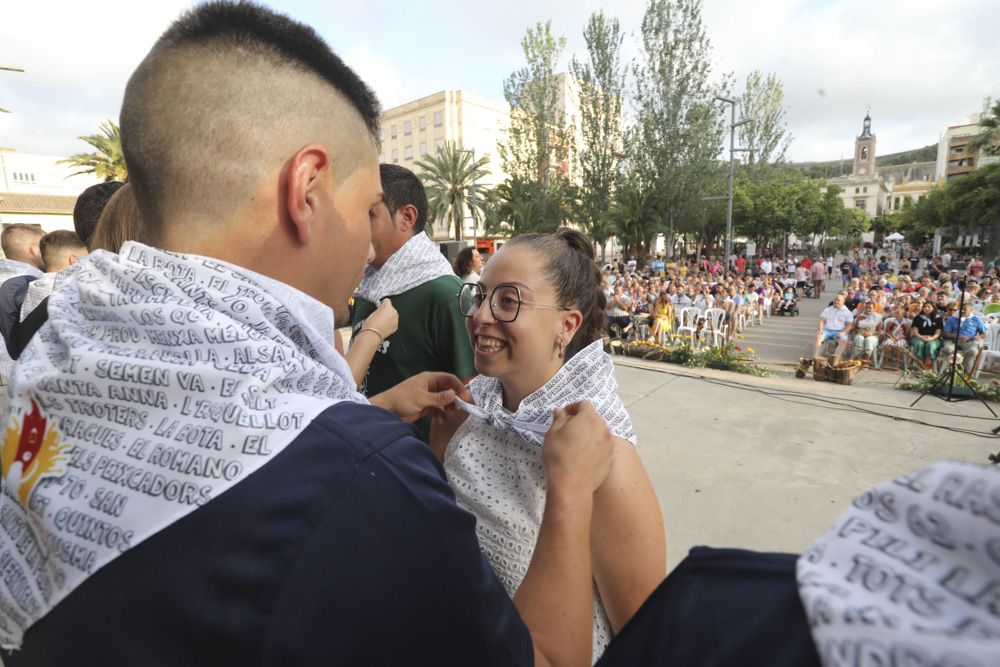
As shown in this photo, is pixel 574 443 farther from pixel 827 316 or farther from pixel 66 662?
pixel 827 316

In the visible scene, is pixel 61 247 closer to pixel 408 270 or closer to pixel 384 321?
pixel 408 270

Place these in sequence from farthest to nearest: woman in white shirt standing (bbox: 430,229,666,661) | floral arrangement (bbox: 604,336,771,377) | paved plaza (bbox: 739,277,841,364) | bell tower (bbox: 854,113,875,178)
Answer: bell tower (bbox: 854,113,875,178), paved plaza (bbox: 739,277,841,364), floral arrangement (bbox: 604,336,771,377), woman in white shirt standing (bbox: 430,229,666,661)

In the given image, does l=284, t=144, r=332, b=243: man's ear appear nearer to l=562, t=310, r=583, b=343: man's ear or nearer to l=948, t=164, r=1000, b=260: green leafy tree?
l=562, t=310, r=583, b=343: man's ear

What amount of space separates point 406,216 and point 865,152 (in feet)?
439

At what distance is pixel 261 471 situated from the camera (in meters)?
0.64

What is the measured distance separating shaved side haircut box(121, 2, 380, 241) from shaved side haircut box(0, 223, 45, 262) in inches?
202

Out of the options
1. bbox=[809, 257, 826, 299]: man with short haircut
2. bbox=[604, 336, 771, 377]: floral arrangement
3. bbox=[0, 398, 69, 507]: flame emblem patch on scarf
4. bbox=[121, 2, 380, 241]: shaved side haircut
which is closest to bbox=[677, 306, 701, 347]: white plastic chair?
bbox=[604, 336, 771, 377]: floral arrangement

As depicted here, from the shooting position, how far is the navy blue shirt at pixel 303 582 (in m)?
0.60

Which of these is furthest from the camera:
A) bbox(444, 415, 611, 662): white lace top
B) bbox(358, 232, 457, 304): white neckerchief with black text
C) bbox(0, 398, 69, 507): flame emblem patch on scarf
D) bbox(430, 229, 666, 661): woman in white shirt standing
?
bbox(358, 232, 457, 304): white neckerchief with black text

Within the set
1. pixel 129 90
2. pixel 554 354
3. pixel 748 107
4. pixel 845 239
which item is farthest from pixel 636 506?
pixel 845 239

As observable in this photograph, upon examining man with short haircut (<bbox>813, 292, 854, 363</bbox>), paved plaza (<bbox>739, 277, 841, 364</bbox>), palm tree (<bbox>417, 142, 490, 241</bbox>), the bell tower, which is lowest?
paved plaza (<bbox>739, 277, 841, 364</bbox>)

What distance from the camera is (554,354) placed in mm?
1968

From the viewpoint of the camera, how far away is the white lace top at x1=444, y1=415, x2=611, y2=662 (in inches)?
57.2

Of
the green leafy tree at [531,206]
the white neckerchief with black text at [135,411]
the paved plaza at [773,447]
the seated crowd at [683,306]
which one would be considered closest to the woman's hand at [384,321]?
the white neckerchief with black text at [135,411]
